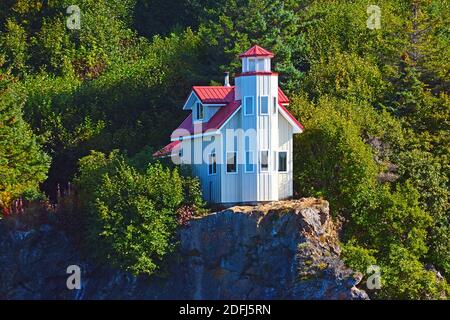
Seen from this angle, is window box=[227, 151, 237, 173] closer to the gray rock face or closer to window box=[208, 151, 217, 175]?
window box=[208, 151, 217, 175]

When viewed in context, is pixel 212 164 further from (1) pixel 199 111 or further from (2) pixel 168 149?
(2) pixel 168 149

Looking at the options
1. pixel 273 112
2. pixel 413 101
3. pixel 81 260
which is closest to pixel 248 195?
pixel 273 112

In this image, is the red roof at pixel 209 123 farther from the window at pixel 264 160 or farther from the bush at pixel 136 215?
the bush at pixel 136 215

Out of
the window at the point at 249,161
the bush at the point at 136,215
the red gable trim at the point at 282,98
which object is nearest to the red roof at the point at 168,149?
the bush at the point at 136,215
